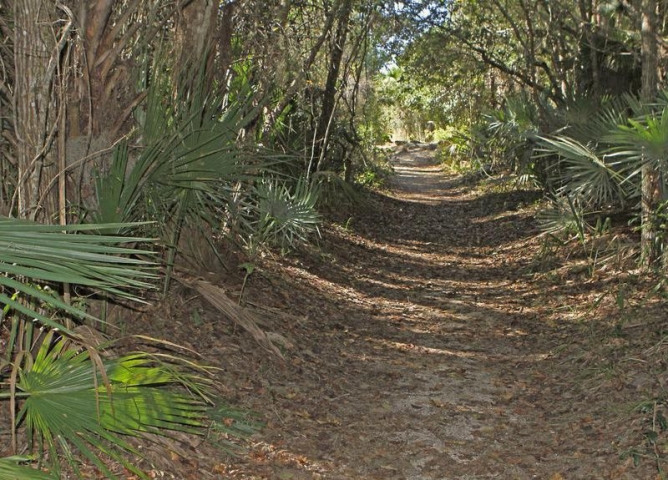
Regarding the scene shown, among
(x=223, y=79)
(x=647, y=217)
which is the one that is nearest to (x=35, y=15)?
(x=223, y=79)

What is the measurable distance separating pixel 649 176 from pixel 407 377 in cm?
363

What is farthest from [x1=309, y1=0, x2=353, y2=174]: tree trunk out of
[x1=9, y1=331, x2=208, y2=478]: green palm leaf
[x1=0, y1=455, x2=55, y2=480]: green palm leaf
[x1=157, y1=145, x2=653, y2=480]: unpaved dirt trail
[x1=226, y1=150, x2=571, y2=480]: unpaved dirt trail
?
[x1=0, y1=455, x2=55, y2=480]: green palm leaf

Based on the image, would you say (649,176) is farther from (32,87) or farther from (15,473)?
(15,473)

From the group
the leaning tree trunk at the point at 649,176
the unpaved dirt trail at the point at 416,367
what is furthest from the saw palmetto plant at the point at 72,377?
the leaning tree trunk at the point at 649,176

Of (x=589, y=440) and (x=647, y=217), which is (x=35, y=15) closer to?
(x=589, y=440)

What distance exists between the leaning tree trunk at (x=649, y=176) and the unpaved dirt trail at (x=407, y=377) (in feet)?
4.01

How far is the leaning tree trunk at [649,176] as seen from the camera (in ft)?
27.5

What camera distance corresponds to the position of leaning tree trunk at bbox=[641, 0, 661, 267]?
330 inches

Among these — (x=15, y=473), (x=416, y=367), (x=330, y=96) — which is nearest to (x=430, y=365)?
(x=416, y=367)

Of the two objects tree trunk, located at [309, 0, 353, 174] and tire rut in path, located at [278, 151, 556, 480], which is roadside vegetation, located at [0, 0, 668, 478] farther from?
tire rut in path, located at [278, 151, 556, 480]

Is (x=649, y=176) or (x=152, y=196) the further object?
(x=649, y=176)

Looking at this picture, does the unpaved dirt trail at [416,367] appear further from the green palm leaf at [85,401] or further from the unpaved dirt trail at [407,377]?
the green palm leaf at [85,401]

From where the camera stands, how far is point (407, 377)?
22.9 feet

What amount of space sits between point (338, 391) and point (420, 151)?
31141 mm
